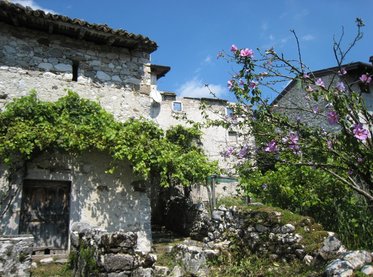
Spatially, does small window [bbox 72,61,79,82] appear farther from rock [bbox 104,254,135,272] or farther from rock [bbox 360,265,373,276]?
rock [bbox 360,265,373,276]

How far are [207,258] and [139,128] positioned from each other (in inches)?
122

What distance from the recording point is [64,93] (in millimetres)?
7598

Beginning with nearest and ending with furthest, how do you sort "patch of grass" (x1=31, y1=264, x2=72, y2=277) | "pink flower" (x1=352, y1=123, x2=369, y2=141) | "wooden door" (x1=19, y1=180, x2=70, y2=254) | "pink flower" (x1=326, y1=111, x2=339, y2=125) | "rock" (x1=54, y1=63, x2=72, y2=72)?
"pink flower" (x1=352, y1=123, x2=369, y2=141), "pink flower" (x1=326, y1=111, x2=339, y2=125), "patch of grass" (x1=31, y1=264, x2=72, y2=277), "wooden door" (x1=19, y1=180, x2=70, y2=254), "rock" (x1=54, y1=63, x2=72, y2=72)

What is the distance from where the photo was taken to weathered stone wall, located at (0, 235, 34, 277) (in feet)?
14.8

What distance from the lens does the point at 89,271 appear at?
4355 mm

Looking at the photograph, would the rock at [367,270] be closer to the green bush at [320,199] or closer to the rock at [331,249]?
the rock at [331,249]

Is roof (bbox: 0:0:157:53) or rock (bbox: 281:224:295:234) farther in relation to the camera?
roof (bbox: 0:0:157:53)

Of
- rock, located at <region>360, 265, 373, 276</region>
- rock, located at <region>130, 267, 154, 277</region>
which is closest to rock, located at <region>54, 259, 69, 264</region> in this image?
rock, located at <region>130, 267, 154, 277</region>

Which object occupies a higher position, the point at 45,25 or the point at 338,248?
the point at 45,25

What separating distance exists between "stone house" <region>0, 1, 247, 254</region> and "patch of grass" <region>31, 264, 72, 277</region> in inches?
36.9

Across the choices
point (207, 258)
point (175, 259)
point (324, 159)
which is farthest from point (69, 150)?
point (324, 159)

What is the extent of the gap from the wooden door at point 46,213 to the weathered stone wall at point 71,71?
1851mm

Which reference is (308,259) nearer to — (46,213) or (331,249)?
(331,249)

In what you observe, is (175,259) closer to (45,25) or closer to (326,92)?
(326,92)
